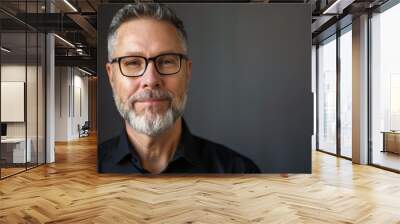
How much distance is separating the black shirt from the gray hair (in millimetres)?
1528

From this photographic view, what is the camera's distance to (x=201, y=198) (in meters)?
4.98

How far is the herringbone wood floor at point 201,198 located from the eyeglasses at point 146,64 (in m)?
1.81

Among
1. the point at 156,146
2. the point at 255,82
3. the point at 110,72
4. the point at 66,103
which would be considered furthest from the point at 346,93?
the point at 66,103

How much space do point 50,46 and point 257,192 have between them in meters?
5.84

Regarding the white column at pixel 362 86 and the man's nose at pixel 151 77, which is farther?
the white column at pixel 362 86

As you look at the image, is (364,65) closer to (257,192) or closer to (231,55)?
(231,55)

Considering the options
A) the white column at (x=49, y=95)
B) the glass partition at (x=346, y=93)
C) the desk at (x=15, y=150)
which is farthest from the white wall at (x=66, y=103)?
the glass partition at (x=346, y=93)

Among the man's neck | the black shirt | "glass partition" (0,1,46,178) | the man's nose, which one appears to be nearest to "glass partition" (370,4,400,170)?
the black shirt

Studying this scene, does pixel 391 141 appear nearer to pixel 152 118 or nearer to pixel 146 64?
pixel 152 118

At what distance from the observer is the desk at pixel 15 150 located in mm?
7008

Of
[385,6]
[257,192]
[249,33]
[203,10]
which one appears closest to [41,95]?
[203,10]

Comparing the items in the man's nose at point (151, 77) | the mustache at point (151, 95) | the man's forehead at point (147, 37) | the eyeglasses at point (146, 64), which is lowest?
the mustache at point (151, 95)

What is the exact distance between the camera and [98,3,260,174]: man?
243 inches

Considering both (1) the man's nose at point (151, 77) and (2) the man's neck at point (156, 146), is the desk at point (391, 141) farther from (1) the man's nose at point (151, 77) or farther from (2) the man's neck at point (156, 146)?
(1) the man's nose at point (151, 77)
